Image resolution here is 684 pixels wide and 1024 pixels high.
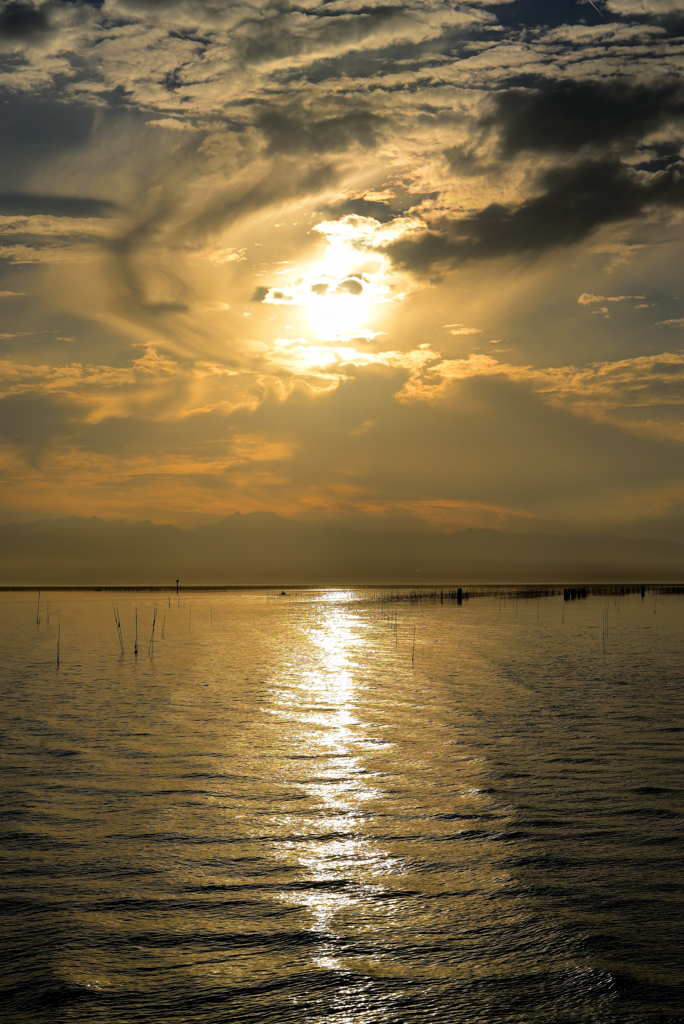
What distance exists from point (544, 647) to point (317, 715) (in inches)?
1337

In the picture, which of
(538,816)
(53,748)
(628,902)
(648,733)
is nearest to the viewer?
(628,902)

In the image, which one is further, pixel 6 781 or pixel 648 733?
pixel 648 733

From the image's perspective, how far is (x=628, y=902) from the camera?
12.8 meters

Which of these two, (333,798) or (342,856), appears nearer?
(342,856)

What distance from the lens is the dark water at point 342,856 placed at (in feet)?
32.7

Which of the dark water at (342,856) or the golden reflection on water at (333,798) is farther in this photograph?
the golden reflection on water at (333,798)

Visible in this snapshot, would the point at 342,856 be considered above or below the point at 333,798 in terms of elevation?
above

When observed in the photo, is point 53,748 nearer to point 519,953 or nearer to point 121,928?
point 121,928

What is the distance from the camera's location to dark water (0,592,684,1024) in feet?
32.7

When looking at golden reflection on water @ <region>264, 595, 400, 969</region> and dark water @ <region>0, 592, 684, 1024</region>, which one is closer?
dark water @ <region>0, 592, 684, 1024</region>

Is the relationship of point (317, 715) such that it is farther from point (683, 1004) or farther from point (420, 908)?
point (683, 1004)

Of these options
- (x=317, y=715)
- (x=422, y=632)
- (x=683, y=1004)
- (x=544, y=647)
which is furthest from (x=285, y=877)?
(x=422, y=632)

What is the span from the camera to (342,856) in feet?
48.8

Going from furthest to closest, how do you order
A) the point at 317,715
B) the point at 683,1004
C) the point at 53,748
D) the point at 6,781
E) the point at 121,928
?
the point at 317,715
the point at 53,748
the point at 6,781
the point at 121,928
the point at 683,1004
